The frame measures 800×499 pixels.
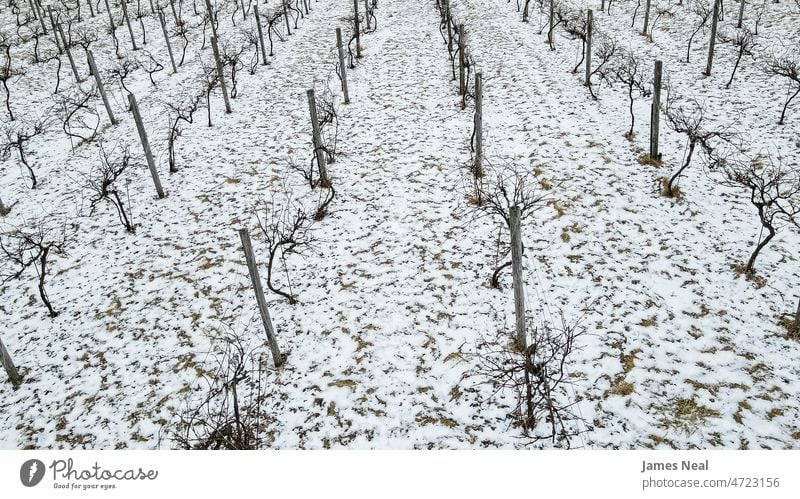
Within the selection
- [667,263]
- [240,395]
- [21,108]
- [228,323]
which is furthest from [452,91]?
[21,108]

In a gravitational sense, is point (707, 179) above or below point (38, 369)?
above

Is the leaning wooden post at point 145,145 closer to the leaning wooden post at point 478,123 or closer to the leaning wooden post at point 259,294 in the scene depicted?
the leaning wooden post at point 259,294

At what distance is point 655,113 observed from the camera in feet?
29.9

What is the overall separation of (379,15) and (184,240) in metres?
20.1

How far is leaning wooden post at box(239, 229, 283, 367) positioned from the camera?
529cm

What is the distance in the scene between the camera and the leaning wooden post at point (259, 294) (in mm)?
5287

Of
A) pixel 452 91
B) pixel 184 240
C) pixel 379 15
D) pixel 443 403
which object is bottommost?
pixel 443 403

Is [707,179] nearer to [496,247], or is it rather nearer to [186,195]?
[496,247]

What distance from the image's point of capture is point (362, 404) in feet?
18.0
